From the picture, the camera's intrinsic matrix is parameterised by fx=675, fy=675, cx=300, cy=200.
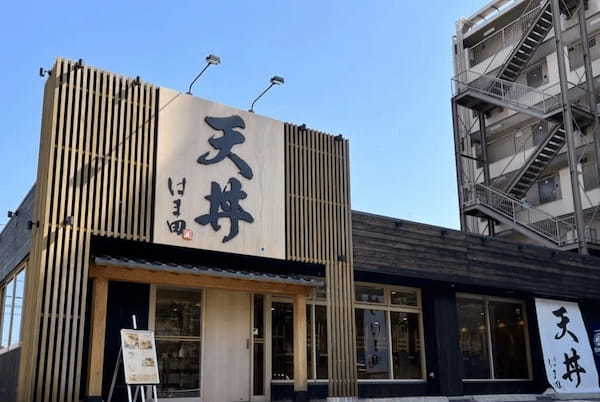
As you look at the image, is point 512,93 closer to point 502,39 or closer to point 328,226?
point 502,39

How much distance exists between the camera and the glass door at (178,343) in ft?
41.0

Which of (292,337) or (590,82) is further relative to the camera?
(590,82)

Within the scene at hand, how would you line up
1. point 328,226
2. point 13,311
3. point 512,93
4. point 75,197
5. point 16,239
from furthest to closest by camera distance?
1. point 512,93
2. point 328,226
3. point 16,239
4. point 13,311
5. point 75,197

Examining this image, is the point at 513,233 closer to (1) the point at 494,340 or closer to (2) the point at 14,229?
(1) the point at 494,340

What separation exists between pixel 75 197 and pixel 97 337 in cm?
229

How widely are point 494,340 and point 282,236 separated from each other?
320 inches

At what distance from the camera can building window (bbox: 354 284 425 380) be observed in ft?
51.1

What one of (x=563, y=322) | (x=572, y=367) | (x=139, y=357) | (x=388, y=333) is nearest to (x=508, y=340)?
(x=563, y=322)

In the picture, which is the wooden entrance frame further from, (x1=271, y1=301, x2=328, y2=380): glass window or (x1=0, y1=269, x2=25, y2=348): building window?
(x1=0, y1=269, x2=25, y2=348): building window

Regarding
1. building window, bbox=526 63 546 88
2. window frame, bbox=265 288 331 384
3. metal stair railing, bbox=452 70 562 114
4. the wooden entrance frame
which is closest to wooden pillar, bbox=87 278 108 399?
the wooden entrance frame

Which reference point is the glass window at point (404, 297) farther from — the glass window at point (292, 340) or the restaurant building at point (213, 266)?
the glass window at point (292, 340)

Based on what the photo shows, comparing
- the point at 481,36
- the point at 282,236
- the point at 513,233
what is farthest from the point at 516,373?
the point at 481,36

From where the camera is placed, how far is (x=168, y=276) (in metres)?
11.9

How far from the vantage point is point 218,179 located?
1271cm
